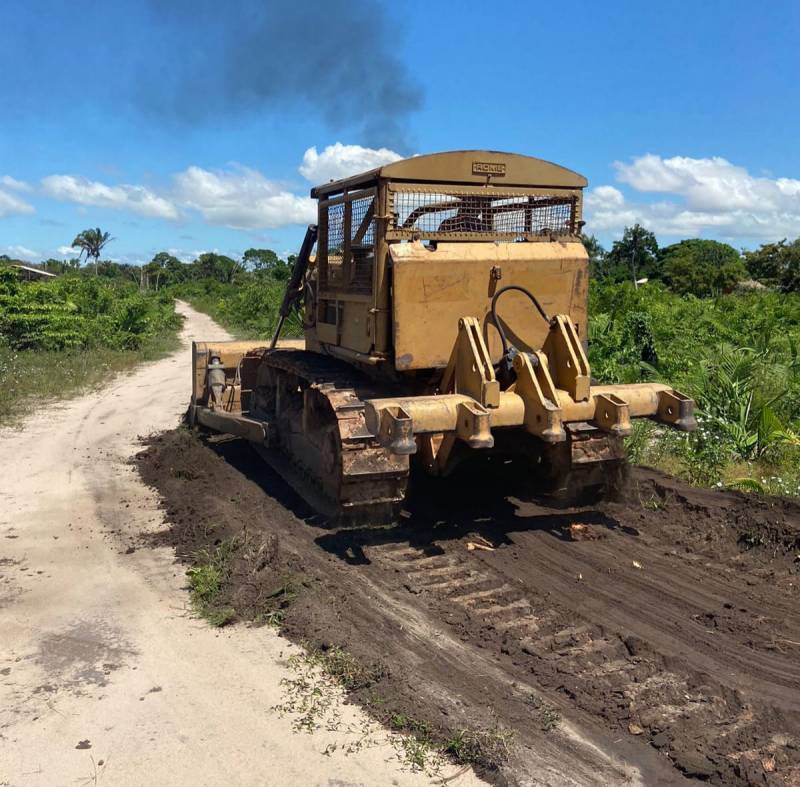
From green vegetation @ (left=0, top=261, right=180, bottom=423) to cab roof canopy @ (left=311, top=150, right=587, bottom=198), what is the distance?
8.38 metres

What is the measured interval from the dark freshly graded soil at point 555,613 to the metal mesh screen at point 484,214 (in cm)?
230

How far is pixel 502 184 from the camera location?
6277 millimetres

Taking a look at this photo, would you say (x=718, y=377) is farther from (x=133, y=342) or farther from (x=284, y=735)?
(x=133, y=342)

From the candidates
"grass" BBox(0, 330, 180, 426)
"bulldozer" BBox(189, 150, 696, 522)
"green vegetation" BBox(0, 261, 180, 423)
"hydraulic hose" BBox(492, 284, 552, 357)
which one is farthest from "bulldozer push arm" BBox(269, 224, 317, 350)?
"green vegetation" BBox(0, 261, 180, 423)

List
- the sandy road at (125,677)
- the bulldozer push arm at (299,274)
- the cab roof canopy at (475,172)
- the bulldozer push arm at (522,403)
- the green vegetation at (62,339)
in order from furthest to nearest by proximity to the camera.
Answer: the green vegetation at (62,339), the bulldozer push arm at (299,274), the cab roof canopy at (475,172), the bulldozer push arm at (522,403), the sandy road at (125,677)

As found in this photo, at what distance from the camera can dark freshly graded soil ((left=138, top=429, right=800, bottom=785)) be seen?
3613 mm

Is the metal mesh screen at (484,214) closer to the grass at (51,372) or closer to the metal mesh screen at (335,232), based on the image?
the metal mesh screen at (335,232)

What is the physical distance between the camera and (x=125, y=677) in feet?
13.9

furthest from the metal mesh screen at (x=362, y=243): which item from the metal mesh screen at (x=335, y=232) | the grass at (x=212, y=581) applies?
the grass at (x=212, y=581)

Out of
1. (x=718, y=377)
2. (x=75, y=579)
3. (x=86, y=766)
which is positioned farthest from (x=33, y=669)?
(x=718, y=377)

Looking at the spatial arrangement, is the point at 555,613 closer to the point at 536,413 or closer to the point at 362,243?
the point at 536,413

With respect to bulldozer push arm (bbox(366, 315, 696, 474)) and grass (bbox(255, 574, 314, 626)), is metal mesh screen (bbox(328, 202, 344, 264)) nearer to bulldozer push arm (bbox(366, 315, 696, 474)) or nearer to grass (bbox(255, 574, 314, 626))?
bulldozer push arm (bbox(366, 315, 696, 474))

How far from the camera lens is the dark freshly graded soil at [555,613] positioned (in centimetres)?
361

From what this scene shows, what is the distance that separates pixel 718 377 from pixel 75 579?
25.1 feet
